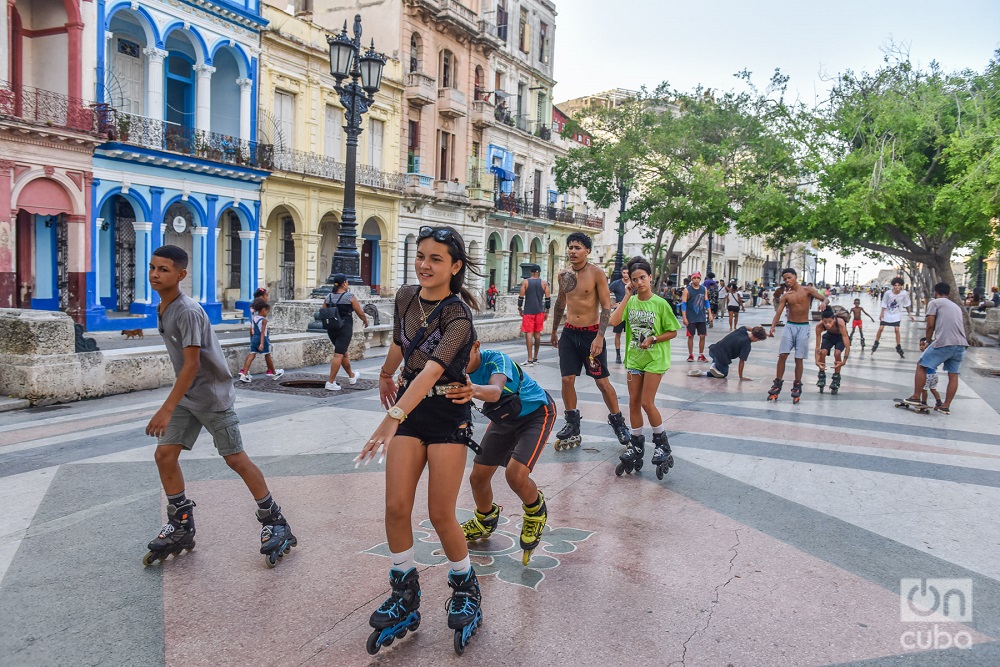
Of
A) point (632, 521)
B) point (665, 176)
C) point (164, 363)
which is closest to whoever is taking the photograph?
point (632, 521)

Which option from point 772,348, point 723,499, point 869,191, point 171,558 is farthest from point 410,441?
point 869,191

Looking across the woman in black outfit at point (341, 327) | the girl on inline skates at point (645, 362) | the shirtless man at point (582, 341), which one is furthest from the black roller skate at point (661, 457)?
the woman in black outfit at point (341, 327)

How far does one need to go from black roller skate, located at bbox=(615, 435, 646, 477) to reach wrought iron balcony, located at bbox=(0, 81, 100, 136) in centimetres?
1671

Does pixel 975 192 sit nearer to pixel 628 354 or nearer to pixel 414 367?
pixel 628 354

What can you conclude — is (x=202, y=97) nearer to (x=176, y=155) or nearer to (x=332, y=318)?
(x=176, y=155)

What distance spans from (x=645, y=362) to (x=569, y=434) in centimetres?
115

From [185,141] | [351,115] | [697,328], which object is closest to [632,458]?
[697,328]

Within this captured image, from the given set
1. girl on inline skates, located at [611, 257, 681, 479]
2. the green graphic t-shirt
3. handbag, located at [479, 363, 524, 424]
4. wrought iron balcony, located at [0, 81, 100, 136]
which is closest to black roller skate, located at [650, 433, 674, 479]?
girl on inline skates, located at [611, 257, 681, 479]

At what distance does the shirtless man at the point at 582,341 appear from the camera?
264 inches

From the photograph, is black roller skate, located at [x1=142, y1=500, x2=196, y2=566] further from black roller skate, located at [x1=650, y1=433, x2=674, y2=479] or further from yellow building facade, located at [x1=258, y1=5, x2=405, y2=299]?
yellow building facade, located at [x1=258, y1=5, x2=405, y2=299]

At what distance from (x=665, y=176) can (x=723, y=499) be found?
22.6m

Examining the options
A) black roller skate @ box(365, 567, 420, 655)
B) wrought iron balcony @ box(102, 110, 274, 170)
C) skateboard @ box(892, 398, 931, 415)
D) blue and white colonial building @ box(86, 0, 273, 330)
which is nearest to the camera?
black roller skate @ box(365, 567, 420, 655)

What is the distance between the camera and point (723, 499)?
5406 millimetres

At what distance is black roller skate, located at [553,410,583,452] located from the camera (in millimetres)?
6766
